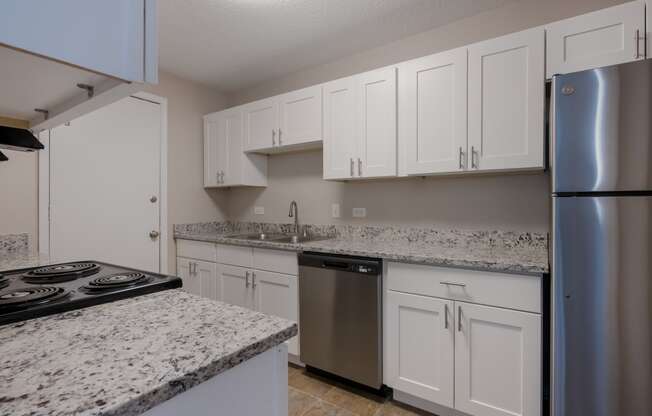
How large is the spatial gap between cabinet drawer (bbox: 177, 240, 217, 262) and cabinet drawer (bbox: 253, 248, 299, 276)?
20.8 inches

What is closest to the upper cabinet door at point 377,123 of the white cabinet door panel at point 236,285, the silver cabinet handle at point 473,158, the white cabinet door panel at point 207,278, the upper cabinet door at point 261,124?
the silver cabinet handle at point 473,158

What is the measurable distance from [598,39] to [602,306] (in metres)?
1.25

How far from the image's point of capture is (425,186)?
7.78ft

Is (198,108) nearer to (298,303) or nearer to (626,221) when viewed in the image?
(298,303)

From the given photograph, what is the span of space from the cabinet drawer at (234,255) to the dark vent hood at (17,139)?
1598 mm

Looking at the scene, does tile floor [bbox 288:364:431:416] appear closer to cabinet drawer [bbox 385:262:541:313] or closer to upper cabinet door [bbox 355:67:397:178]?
cabinet drawer [bbox 385:262:541:313]

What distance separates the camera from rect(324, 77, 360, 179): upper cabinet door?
7.59 ft

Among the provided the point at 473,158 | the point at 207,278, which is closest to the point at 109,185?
the point at 207,278

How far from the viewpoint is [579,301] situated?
50.4 inches

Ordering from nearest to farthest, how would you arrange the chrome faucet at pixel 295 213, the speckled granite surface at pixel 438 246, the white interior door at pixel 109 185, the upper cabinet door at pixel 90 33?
the upper cabinet door at pixel 90 33
the speckled granite surface at pixel 438 246
the white interior door at pixel 109 185
the chrome faucet at pixel 295 213

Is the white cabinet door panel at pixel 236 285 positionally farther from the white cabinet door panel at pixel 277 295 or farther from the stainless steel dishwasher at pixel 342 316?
the stainless steel dishwasher at pixel 342 316

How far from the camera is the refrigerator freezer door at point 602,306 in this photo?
1181mm

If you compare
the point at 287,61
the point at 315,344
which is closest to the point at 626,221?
the point at 315,344

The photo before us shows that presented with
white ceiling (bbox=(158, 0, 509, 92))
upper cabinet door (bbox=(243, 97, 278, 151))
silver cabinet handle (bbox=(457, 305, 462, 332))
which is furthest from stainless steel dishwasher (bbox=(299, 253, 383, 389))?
white ceiling (bbox=(158, 0, 509, 92))
